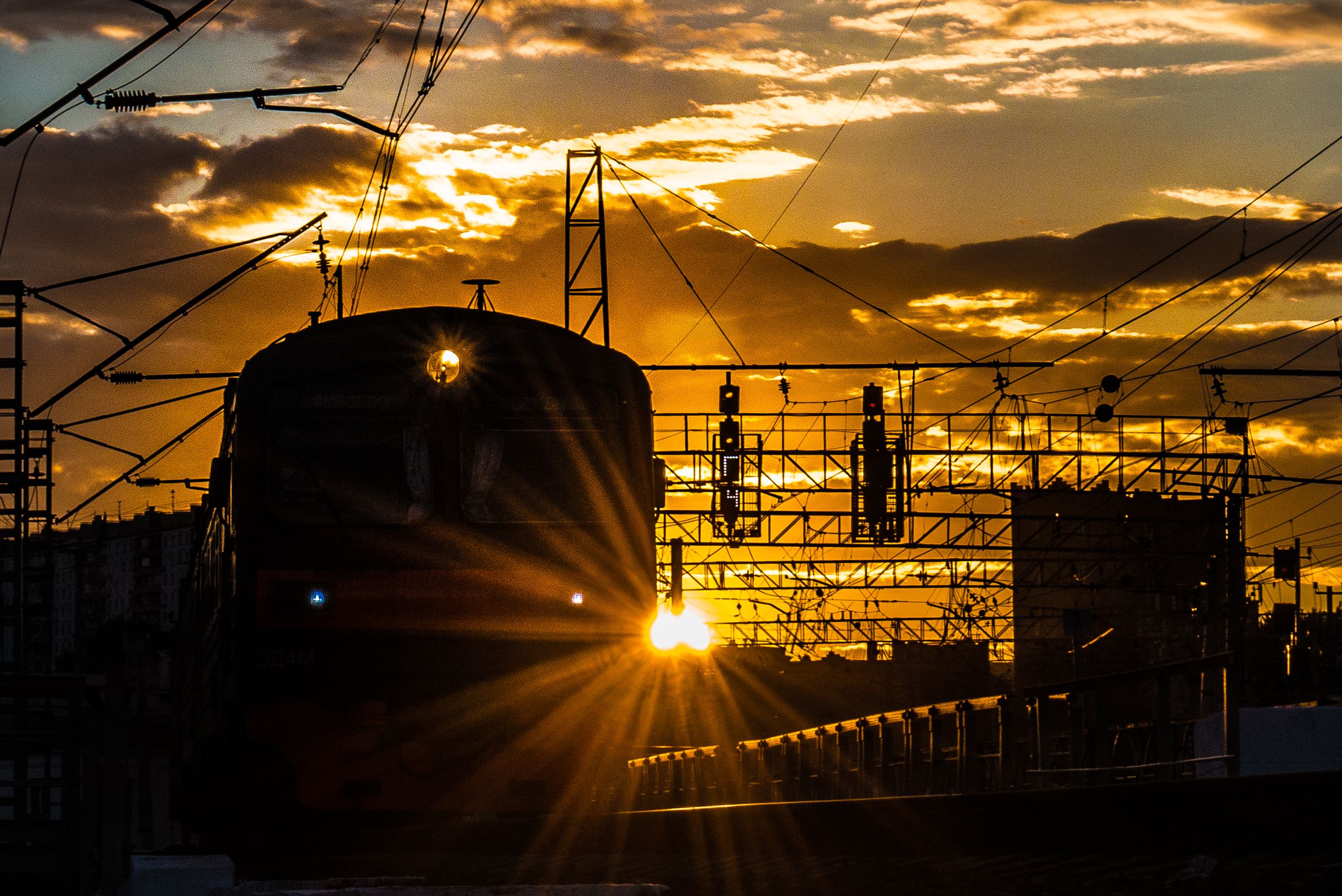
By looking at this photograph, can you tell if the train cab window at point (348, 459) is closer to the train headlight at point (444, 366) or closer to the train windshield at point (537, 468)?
the train headlight at point (444, 366)

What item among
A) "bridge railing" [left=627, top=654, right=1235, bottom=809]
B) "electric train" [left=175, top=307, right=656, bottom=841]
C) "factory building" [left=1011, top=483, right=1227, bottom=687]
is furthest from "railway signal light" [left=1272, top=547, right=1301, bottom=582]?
"electric train" [left=175, top=307, right=656, bottom=841]

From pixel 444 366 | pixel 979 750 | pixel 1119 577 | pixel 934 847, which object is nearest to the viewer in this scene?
pixel 934 847

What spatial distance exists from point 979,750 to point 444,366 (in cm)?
791

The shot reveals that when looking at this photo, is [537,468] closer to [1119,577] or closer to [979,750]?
[979,750]

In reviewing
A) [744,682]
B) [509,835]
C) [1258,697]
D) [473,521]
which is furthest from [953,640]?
[509,835]

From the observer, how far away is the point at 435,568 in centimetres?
1145

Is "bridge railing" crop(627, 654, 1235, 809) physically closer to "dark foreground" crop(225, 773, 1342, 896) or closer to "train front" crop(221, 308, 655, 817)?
"train front" crop(221, 308, 655, 817)

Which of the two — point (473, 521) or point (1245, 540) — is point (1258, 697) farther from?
point (473, 521)

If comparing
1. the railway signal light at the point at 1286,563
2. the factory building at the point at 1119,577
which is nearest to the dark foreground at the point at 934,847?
the factory building at the point at 1119,577

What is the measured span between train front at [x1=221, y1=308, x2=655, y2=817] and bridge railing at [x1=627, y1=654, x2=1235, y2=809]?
2.93 m

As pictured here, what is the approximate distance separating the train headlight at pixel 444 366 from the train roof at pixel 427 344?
0.19ft

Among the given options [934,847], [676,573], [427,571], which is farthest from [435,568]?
[676,573]

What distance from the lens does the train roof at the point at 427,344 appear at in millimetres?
11719

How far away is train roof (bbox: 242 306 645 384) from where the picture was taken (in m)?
11.7
